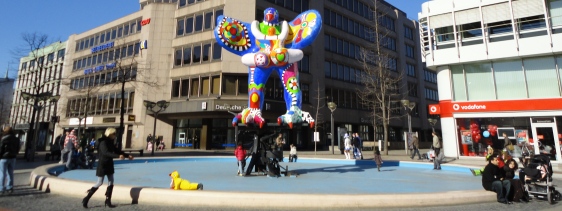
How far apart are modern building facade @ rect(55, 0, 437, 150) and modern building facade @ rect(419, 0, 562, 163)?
13.5 meters

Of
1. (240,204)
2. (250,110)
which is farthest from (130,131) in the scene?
(240,204)

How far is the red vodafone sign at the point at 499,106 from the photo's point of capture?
17.7m

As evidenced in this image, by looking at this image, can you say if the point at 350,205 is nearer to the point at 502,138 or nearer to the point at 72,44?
the point at 502,138

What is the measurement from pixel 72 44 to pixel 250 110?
52.5 metres

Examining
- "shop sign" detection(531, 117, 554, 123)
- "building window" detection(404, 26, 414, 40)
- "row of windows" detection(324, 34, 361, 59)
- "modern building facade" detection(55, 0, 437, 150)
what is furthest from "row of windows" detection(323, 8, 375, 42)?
"shop sign" detection(531, 117, 554, 123)

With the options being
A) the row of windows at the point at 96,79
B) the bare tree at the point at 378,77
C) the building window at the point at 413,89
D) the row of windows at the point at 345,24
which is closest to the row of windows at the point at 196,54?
the row of windows at the point at 96,79

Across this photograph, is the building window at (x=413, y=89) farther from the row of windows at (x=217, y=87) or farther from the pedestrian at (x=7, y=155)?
the pedestrian at (x=7, y=155)

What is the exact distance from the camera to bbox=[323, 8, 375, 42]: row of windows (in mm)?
40094

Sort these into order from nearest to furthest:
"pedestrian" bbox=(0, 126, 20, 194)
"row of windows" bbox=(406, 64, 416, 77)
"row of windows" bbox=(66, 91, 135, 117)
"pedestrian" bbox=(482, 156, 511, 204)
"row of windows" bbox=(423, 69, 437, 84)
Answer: "pedestrian" bbox=(482, 156, 511, 204) → "pedestrian" bbox=(0, 126, 20, 194) → "row of windows" bbox=(66, 91, 135, 117) → "row of windows" bbox=(406, 64, 416, 77) → "row of windows" bbox=(423, 69, 437, 84)

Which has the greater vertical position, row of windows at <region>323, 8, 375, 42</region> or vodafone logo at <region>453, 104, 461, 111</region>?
row of windows at <region>323, 8, 375, 42</region>

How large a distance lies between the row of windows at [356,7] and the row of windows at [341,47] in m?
5.30

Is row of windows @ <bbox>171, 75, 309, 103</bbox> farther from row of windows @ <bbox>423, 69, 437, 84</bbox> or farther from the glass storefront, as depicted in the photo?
row of windows @ <bbox>423, 69, 437, 84</bbox>

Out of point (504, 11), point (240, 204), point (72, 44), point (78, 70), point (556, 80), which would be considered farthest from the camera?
point (72, 44)

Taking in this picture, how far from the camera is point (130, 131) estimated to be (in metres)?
36.7
